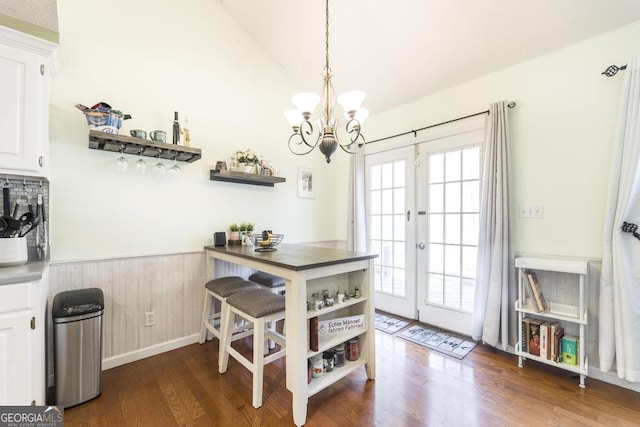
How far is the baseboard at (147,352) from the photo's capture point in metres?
2.23

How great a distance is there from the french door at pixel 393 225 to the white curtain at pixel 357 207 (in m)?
0.13

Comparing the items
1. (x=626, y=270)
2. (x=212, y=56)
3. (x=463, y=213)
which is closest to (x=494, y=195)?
(x=463, y=213)

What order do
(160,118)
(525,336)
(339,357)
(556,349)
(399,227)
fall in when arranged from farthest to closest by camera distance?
(399,227)
(160,118)
(525,336)
(556,349)
(339,357)

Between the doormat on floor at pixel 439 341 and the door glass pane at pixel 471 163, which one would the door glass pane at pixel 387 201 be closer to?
the door glass pane at pixel 471 163

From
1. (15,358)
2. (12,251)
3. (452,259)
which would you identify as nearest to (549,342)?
(452,259)

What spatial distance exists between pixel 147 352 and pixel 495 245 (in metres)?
3.15

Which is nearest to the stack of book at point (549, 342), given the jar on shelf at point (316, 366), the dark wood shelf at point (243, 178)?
the jar on shelf at point (316, 366)

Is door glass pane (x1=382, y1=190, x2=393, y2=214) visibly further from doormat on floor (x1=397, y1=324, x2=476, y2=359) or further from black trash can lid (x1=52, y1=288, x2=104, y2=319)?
black trash can lid (x1=52, y1=288, x2=104, y2=319)

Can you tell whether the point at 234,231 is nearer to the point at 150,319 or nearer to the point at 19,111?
the point at 150,319

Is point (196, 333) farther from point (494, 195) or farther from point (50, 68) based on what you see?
point (494, 195)

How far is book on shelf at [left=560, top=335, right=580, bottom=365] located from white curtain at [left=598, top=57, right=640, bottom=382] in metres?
0.14

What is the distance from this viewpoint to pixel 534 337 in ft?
7.15

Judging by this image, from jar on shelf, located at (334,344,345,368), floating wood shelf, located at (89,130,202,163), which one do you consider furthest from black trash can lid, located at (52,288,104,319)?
jar on shelf, located at (334,344,345,368)

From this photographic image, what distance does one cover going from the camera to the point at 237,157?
9.43 feet
